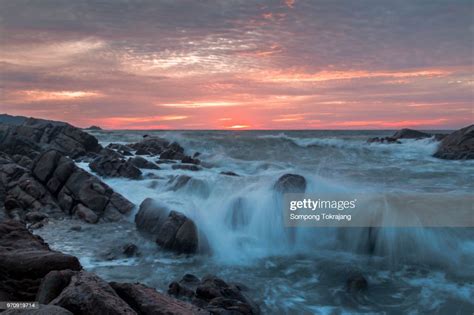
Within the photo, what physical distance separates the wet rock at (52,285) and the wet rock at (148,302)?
0.68 m

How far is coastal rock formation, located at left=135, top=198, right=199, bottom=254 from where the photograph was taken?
10.3 m

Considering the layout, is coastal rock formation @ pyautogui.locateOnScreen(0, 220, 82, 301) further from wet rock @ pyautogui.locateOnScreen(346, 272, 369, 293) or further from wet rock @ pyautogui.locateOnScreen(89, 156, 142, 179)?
wet rock @ pyautogui.locateOnScreen(89, 156, 142, 179)

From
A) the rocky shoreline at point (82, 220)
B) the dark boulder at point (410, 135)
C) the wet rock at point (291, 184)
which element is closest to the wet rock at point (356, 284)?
the rocky shoreline at point (82, 220)

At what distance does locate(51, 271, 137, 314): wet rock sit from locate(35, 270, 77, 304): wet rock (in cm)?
41

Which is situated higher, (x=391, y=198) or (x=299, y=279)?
(x=391, y=198)

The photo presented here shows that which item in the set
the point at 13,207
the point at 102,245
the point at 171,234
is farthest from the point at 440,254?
the point at 13,207

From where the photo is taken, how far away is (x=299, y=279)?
8.76 meters

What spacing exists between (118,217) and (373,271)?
8.77 meters

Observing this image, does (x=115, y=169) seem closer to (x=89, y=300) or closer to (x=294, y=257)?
(x=294, y=257)

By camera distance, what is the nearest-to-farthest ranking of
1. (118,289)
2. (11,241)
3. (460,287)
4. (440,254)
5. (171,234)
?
(118,289)
(11,241)
(460,287)
(440,254)
(171,234)

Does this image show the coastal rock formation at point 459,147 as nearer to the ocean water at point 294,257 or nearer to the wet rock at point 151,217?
the ocean water at point 294,257

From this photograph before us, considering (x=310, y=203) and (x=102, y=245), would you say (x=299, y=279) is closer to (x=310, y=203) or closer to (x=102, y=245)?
(x=310, y=203)

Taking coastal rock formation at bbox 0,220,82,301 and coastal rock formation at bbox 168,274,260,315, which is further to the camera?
coastal rock formation at bbox 168,274,260,315

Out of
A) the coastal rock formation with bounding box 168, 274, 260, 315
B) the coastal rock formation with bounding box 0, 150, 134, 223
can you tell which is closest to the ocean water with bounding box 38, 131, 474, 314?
the coastal rock formation with bounding box 168, 274, 260, 315
